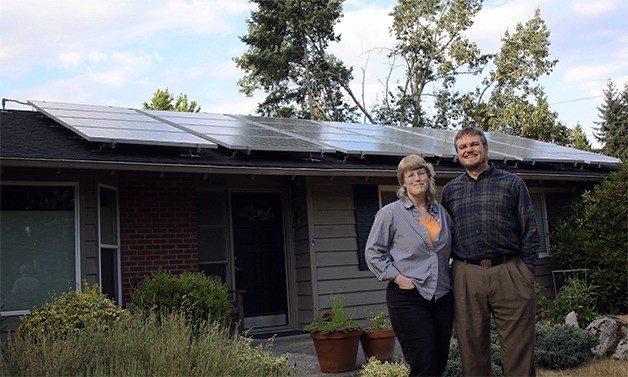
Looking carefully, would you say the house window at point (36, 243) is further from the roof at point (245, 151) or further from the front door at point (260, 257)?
the front door at point (260, 257)

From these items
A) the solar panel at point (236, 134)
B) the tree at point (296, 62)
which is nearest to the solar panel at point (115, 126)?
the solar panel at point (236, 134)

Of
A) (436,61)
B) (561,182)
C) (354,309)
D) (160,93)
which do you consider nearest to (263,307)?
(354,309)

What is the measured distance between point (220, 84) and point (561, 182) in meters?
20.4

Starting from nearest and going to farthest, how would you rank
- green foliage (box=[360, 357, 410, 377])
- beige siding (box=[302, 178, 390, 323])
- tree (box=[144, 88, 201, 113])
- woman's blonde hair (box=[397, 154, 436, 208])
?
woman's blonde hair (box=[397, 154, 436, 208]) < green foliage (box=[360, 357, 410, 377]) < beige siding (box=[302, 178, 390, 323]) < tree (box=[144, 88, 201, 113])

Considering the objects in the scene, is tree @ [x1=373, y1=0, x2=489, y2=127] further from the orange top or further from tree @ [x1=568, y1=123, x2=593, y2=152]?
the orange top

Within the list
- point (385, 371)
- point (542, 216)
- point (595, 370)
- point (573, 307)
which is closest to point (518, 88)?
point (542, 216)

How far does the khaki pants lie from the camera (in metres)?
4.08

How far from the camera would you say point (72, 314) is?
6.62m

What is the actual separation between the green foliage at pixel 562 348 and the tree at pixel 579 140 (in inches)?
601

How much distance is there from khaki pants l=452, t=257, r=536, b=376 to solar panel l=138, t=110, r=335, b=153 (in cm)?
489

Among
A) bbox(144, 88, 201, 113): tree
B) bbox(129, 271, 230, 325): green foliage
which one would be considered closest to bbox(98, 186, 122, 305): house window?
bbox(129, 271, 230, 325): green foliage

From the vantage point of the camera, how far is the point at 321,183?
987 centimetres

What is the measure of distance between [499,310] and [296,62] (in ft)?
82.7

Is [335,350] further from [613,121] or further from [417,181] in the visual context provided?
[613,121]
